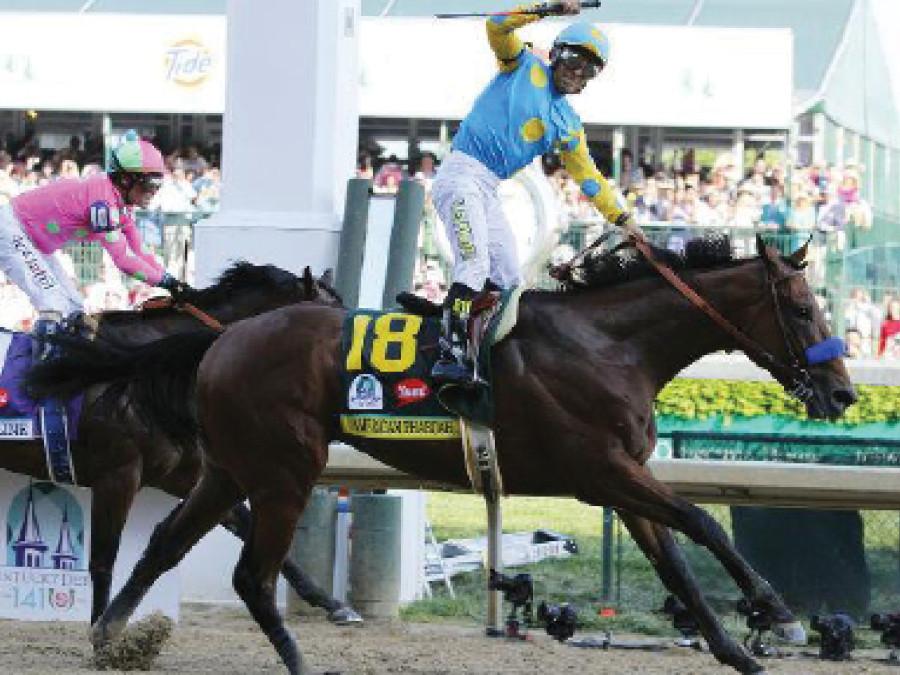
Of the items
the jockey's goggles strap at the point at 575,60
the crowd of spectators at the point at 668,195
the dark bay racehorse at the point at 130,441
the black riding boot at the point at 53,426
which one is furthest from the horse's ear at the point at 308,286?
the crowd of spectators at the point at 668,195

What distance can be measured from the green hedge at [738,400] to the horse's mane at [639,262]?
2.49 m

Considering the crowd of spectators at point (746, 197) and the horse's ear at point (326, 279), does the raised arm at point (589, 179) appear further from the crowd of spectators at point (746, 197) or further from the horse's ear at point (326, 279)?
the crowd of spectators at point (746, 197)

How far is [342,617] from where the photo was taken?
9.45 metres

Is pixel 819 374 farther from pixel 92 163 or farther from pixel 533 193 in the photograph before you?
pixel 92 163

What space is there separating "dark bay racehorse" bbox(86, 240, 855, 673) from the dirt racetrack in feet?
3.05

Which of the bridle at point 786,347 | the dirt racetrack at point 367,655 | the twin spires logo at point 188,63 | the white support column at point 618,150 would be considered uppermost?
the twin spires logo at point 188,63

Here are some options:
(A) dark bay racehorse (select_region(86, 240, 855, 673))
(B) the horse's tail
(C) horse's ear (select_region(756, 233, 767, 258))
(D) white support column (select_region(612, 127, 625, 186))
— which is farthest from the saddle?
(D) white support column (select_region(612, 127, 625, 186))

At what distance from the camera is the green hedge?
9.82 m

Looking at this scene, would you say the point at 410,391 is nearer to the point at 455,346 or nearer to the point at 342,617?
the point at 455,346

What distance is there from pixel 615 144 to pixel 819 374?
38.3 feet

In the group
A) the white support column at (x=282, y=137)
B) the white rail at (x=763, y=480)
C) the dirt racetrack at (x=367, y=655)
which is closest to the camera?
the dirt racetrack at (x=367, y=655)

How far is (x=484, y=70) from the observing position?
60.3 feet

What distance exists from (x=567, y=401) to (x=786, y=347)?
81 centimetres

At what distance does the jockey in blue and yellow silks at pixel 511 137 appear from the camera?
24.0 feet
